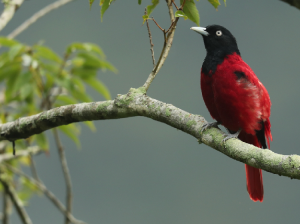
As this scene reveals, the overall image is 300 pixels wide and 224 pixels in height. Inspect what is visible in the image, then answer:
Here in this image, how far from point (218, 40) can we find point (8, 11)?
1727 millimetres

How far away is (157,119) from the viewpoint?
6.72 ft

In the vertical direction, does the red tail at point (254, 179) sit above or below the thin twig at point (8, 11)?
below

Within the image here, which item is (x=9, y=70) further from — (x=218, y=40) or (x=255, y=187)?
(x=255, y=187)

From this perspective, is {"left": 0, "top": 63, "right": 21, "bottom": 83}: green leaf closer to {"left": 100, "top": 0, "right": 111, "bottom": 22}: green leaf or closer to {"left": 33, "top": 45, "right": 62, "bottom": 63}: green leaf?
{"left": 33, "top": 45, "right": 62, "bottom": 63}: green leaf

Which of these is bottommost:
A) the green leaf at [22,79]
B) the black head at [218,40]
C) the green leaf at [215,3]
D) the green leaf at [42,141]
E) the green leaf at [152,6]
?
the green leaf at [42,141]

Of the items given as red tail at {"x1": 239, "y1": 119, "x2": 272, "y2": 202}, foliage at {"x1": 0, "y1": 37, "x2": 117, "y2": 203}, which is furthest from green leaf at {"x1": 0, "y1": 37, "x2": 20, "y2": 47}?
red tail at {"x1": 239, "y1": 119, "x2": 272, "y2": 202}

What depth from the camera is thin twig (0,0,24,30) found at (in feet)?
9.16

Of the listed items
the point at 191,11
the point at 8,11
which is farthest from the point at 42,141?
the point at 191,11

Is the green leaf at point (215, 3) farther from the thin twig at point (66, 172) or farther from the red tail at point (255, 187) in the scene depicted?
the thin twig at point (66, 172)

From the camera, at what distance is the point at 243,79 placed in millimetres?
2648

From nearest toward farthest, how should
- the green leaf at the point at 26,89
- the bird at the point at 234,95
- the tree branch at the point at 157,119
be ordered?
1. the tree branch at the point at 157,119
2. the bird at the point at 234,95
3. the green leaf at the point at 26,89

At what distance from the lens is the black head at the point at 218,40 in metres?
3.02

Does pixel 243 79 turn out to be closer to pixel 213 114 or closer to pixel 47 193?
pixel 213 114

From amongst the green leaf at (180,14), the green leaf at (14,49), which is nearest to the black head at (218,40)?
the green leaf at (180,14)
